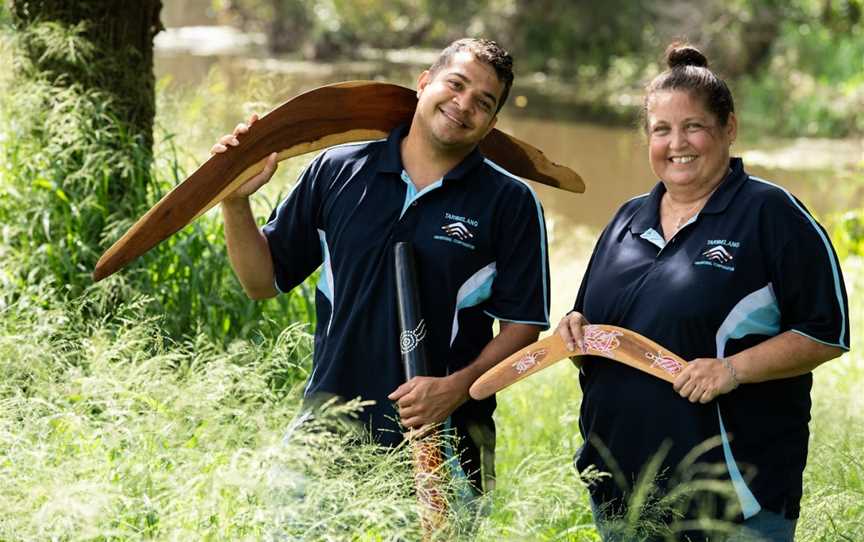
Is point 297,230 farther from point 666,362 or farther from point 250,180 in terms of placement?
point 666,362

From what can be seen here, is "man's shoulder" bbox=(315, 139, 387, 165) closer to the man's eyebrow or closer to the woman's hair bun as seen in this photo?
the man's eyebrow

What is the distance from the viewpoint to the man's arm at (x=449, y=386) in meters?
2.79

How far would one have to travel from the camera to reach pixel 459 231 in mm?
2869

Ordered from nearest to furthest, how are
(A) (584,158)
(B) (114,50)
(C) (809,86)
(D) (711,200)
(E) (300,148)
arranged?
(D) (711,200) → (E) (300,148) → (B) (114,50) → (A) (584,158) → (C) (809,86)

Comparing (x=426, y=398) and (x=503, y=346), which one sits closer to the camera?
Result: (x=426, y=398)

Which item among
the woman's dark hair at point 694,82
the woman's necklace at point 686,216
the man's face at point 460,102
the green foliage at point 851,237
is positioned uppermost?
the woman's dark hair at point 694,82

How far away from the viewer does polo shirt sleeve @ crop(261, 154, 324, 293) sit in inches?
119

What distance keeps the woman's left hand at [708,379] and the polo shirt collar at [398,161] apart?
2.39 feet

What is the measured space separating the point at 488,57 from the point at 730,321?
0.85 metres

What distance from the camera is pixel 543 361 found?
2779 mm

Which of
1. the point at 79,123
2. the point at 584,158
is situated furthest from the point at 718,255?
the point at 584,158

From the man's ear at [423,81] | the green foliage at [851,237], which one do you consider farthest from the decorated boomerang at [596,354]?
the green foliage at [851,237]

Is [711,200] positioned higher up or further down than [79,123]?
higher up

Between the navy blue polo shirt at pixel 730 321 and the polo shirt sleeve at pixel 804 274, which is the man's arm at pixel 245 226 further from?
the polo shirt sleeve at pixel 804 274
